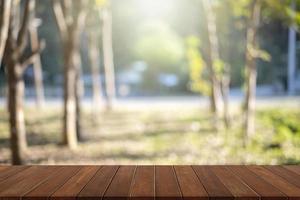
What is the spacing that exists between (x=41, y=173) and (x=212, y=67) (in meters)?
12.3

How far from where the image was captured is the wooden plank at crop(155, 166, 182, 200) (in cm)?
289

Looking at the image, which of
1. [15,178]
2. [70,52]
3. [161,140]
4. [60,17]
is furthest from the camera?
[161,140]

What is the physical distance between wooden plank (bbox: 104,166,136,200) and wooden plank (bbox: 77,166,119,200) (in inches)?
1.5

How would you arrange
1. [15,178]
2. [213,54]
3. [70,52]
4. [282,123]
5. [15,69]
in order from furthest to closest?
1. [213,54]
2. [282,123]
3. [70,52]
4. [15,69]
5. [15,178]

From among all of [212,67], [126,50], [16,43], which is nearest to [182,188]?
[16,43]

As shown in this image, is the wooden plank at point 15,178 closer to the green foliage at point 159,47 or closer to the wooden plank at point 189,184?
the wooden plank at point 189,184

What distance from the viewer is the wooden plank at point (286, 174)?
336 cm

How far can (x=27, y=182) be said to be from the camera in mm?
3270

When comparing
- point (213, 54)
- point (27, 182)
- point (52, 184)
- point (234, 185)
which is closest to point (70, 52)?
point (213, 54)

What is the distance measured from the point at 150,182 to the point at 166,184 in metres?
0.14

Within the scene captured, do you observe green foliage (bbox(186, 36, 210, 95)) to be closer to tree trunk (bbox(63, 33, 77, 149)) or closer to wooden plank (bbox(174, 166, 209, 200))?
tree trunk (bbox(63, 33, 77, 149))

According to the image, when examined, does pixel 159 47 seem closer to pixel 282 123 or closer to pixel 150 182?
pixel 282 123

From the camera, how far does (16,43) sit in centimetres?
768

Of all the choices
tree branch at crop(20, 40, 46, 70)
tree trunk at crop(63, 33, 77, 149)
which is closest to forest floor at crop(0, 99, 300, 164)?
tree trunk at crop(63, 33, 77, 149)
